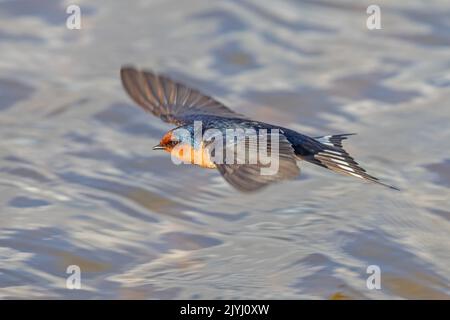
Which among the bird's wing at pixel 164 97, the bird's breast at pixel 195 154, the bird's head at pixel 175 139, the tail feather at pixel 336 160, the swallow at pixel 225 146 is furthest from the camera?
the bird's wing at pixel 164 97

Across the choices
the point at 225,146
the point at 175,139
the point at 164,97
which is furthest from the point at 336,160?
the point at 164,97

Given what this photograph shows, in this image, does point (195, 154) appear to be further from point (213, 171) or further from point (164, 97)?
point (213, 171)

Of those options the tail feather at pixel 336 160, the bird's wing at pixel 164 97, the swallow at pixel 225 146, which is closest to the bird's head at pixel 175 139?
the swallow at pixel 225 146

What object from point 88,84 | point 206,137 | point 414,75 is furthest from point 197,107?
point 414,75

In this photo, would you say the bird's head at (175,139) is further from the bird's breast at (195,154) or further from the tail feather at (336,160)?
the tail feather at (336,160)

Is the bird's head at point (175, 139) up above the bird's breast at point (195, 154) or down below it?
above

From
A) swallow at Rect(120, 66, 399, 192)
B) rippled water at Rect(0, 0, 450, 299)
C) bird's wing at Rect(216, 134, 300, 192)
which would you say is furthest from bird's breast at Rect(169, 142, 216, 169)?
rippled water at Rect(0, 0, 450, 299)
